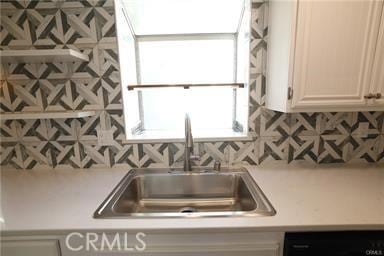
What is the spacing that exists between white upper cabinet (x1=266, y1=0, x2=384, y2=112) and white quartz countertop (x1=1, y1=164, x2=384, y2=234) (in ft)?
1.36

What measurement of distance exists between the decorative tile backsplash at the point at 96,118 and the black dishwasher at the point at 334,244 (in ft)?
2.13

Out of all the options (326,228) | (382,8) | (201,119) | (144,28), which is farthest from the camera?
(201,119)

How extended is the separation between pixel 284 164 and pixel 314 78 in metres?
0.62

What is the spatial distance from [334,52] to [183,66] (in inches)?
37.9

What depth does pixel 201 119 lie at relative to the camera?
5.65 feet

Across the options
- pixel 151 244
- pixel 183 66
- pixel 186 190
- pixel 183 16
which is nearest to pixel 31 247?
pixel 151 244

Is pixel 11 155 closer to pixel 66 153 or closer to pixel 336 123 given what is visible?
pixel 66 153

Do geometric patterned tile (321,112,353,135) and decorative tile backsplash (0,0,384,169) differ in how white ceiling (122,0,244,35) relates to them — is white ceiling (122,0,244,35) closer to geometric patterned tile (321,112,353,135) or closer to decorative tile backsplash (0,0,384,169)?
decorative tile backsplash (0,0,384,169)

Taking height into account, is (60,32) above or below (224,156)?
above

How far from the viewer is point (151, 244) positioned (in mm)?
885

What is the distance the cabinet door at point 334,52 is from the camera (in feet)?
3.45

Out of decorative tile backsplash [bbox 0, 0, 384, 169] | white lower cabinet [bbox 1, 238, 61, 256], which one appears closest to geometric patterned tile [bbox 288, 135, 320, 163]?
decorative tile backsplash [bbox 0, 0, 384, 169]

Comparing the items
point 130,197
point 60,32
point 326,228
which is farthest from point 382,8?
point 60,32

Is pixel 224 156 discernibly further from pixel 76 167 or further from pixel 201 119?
pixel 76 167
